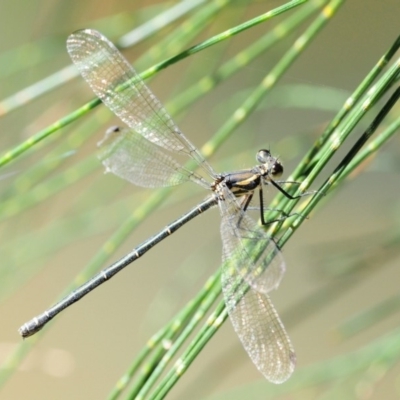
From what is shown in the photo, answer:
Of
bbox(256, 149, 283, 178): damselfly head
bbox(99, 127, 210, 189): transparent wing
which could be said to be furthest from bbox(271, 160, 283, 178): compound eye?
bbox(99, 127, 210, 189): transparent wing

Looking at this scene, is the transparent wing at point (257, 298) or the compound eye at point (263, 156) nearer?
the transparent wing at point (257, 298)

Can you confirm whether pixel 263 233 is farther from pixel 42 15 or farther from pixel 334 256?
pixel 42 15

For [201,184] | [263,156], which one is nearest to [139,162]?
[201,184]

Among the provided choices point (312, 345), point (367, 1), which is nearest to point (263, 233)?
point (367, 1)

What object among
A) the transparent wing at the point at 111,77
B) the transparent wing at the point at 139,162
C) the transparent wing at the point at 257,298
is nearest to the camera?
the transparent wing at the point at 257,298

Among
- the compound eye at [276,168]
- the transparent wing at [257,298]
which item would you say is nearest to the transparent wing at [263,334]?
the transparent wing at [257,298]

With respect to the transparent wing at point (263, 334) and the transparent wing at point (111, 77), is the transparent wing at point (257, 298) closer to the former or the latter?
the transparent wing at point (263, 334)

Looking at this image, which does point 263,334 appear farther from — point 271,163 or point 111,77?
point 111,77

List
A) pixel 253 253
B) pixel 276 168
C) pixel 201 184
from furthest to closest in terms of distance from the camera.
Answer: pixel 201 184, pixel 276 168, pixel 253 253
